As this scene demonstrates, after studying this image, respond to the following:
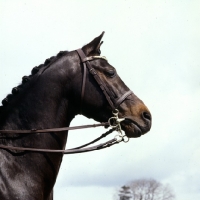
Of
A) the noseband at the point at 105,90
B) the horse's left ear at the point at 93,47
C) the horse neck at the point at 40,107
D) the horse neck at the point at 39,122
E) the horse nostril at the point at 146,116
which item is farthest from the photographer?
the horse's left ear at the point at 93,47

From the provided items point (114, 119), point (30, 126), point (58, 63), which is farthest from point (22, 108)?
point (114, 119)

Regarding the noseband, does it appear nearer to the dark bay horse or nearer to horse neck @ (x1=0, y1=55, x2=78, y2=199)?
the dark bay horse

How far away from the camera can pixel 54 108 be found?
8484mm

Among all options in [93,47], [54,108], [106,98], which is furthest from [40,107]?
[93,47]

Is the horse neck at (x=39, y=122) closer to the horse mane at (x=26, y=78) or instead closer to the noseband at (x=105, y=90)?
the horse mane at (x=26, y=78)

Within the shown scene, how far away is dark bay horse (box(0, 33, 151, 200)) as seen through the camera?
26.6ft

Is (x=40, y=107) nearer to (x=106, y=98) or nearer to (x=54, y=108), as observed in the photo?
(x=54, y=108)

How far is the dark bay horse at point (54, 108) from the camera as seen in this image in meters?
8.12

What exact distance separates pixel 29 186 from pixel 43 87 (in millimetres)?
1730

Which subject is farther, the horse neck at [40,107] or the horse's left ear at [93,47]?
the horse's left ear at [93,47]

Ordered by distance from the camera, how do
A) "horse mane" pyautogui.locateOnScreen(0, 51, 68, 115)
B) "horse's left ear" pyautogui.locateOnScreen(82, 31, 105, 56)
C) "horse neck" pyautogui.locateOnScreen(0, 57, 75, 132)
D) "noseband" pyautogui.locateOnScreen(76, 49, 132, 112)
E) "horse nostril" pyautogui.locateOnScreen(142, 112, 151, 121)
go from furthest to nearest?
1. "horse's left ear" pyautogui.locateOnScreen(82, 31, 105, 56)
2. "horse nostril" pyautogui.locateOnScreen(142, 112, 151, 121)
3. "noseband" pyautogui.locateOnScreen(76, 49, 132, 112)
4. "horse mane" pyautogui.locateOnScreen(0, 51, 68, 115)
5. "horse neck" pyautogui.locateOnScreen(0, 57, 75, 132)

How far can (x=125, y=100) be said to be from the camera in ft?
28.7

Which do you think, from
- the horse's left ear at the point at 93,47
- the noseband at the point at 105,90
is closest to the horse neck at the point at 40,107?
the noseband at the point at 105,90

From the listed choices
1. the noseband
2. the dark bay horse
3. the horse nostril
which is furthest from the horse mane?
the horse nostril
